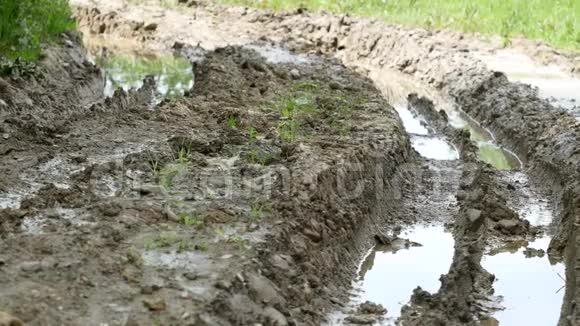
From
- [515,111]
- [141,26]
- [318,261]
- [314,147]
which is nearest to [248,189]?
[318,261]

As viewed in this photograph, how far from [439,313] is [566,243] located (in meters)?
2.18

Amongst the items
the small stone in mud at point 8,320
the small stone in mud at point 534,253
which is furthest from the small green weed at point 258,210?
the small stone in mud at point 534,253

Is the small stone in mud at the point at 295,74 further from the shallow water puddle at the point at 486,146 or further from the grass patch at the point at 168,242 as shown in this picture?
the grass patch at the point at 168,242

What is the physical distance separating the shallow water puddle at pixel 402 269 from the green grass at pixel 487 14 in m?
9.02

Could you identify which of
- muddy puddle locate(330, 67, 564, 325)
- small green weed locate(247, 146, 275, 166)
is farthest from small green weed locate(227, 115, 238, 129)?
muddy puddle locate(330, 67, 564, 325)

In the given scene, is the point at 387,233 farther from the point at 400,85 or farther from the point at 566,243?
the point at 400,85

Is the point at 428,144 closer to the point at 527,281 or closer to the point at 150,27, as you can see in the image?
the point at 527,281

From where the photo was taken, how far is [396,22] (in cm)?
1838

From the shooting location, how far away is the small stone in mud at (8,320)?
157 inches

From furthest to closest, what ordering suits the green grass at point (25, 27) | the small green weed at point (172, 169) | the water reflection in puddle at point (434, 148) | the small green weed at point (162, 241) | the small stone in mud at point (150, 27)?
1. the small stone in mud at point (150, 27)
2. the water reflection in puddle at point (434, 148)
3. the green grass at point (25, 27)
4. the small green weed at point (172, 169)
5. the small green weed at point (162, 241)

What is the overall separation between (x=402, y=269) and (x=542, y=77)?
8180 mm

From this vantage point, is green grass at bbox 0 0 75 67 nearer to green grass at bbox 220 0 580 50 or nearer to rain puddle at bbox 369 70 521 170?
rain puddle at bbox 369 70 521 170

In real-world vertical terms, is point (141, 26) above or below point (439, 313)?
below

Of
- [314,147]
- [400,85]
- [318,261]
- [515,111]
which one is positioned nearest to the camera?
[318,261]
